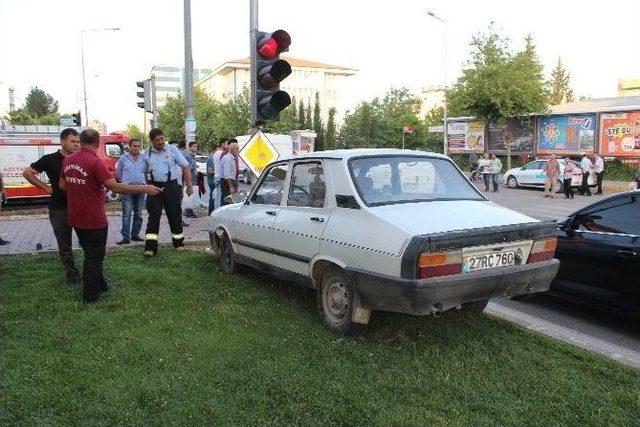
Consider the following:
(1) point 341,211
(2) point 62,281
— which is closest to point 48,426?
(1) point 341,211

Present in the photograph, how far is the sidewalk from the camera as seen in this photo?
9.24 m

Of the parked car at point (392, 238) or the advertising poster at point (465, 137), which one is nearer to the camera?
the parked car at point (392, 238)

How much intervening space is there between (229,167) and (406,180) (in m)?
6.95

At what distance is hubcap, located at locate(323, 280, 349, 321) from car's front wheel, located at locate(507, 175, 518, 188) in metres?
23.2

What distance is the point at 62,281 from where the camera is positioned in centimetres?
673

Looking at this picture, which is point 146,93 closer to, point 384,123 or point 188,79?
point 188,79

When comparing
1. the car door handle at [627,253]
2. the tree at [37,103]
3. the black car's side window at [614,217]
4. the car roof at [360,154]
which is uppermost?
the tree at [37,103]

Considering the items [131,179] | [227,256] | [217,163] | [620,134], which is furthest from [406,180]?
[620,134]

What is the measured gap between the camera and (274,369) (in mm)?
4156

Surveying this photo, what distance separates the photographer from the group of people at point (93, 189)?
5691 millimetres

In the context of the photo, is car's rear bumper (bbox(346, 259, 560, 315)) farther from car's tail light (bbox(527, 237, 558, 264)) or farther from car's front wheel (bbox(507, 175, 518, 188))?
car's front wheel (bbox(507, 175, 518, 188))

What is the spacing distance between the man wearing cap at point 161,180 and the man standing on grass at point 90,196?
209cm

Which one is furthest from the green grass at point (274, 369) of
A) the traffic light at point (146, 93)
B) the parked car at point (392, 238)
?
the traffic light at point (146, 93)

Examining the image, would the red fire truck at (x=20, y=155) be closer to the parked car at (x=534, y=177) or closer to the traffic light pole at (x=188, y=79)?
the traffic light pole at (x=188, y=79)
